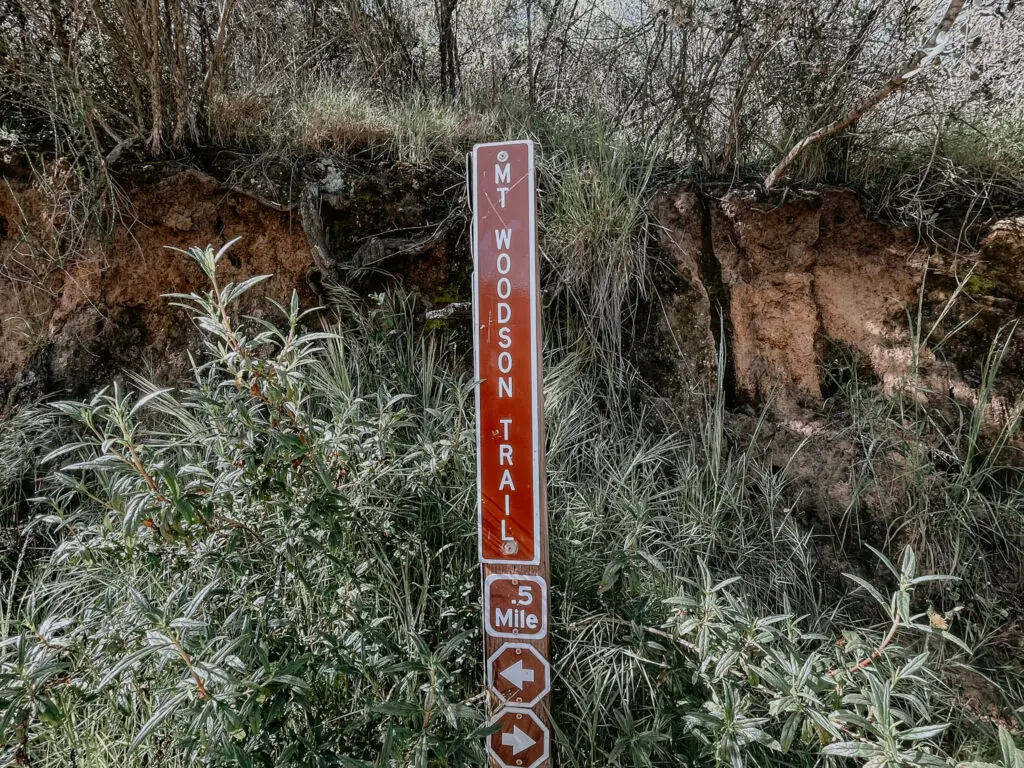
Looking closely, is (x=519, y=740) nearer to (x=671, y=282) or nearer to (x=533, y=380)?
(x=533, y=380)

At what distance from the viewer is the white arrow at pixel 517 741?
5.81 ft

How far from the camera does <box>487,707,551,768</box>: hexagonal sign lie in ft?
5.80

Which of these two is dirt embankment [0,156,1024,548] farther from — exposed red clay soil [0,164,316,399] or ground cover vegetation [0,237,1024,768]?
ground cover vegetation [0,237,1024,768]

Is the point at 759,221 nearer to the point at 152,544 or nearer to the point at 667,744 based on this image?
the point at 667,744

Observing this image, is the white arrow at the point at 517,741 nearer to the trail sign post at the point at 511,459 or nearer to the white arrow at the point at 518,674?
Result: the trail sign post at the point at 511,459

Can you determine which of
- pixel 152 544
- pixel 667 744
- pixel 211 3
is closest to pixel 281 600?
pixel 152 544

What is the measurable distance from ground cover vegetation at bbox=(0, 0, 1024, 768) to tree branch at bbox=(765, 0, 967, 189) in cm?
8

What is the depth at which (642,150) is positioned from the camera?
3.29m

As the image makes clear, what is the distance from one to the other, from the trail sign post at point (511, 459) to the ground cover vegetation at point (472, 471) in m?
0.14

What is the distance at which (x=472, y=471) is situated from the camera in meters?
2.32

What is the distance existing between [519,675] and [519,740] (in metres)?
0.17

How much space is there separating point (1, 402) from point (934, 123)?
14.7 feet

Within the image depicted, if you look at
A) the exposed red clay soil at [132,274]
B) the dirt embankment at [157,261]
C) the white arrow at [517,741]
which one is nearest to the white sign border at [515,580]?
the white arrow at [517,741]

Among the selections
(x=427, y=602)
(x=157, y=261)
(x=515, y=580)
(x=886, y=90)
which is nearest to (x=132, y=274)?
(x=157, y=261)
